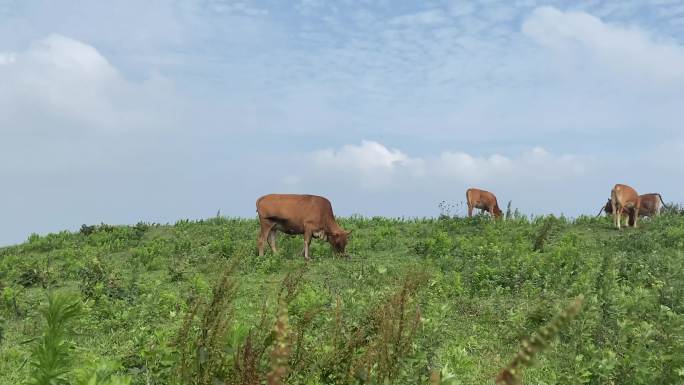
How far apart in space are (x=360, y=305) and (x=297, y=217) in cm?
1003

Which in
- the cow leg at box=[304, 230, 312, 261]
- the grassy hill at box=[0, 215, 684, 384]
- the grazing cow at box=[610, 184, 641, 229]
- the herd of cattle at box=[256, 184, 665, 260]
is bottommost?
the grassy hill at box=[0, 215, 684, 384]

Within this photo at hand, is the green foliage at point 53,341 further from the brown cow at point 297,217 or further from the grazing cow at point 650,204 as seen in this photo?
the grazing cow at point 650,204

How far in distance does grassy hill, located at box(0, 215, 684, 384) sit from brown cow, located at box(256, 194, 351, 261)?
0.59 metres

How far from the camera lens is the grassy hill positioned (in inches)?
153

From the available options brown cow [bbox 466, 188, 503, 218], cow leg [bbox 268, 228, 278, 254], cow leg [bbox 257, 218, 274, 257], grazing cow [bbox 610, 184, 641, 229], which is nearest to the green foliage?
cow leg [bbox 257, 218, 274, 257]

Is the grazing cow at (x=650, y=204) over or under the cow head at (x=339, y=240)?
over

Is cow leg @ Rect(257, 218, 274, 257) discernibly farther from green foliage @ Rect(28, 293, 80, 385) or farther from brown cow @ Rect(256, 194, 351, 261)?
green foliage @ Rect(28, 293, 80, 385)

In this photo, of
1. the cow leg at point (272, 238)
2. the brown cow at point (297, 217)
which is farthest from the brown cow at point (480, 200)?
the cow leg at point (272, 238)

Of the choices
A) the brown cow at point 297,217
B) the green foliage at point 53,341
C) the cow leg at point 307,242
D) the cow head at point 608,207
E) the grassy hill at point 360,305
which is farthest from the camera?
the cow head at point 608,207

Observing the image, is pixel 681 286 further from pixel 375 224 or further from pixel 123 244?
pixel 123 244

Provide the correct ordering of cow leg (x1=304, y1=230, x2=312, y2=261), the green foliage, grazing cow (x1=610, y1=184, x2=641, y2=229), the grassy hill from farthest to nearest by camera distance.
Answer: grazing cow (x1=610, y1=184, x2=641, y2=229) < cow leg (x1=304, y1=230, x2=312, y2=261) < the grassy hill < the green foliage

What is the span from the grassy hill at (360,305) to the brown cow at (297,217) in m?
0.59

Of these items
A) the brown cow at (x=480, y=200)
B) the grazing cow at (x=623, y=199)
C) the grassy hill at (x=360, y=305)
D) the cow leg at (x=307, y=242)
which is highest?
the brown cow at (x=480, y=200)

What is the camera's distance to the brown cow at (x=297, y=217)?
59.2 ft
